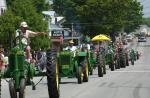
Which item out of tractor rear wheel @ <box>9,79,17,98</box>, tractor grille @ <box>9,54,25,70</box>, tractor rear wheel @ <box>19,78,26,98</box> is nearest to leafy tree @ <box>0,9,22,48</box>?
tractor grille @ <box>9,54,25,70</box>

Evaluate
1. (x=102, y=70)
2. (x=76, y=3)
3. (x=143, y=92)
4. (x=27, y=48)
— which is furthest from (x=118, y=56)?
(x=76, y=3)

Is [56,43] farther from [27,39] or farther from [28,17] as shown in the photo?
[28,17]

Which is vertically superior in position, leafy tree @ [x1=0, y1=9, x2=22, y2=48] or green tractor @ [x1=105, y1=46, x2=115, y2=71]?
leafy tree @ [x1=0, y1=9, x2=22, y2=48]

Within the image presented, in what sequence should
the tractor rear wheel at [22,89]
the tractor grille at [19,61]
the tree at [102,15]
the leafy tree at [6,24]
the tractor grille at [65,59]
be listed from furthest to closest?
the tree at [102,15] → the leafy tree at [6,24] → the tractor grille at [65,59] → the tractor grille at [19,61] → the tractor rear wheel at [22,89]

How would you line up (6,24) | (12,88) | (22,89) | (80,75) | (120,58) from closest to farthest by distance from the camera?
(22,89) < (12,88) < (80,75) < (120,58) < (6,24)

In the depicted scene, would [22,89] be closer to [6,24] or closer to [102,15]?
[6,24]

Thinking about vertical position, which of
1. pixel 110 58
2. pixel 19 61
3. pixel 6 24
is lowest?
pixel 110 58

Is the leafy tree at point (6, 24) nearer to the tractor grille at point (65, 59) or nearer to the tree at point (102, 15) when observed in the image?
the tractor grille at point (65, 59)

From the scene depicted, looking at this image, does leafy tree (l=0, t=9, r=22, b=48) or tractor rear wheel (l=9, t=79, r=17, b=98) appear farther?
leafy tree (l=0, t=9, r=22, b=48)

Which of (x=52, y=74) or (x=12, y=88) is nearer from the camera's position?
(x=12, y=88)

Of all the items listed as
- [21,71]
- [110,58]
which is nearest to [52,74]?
[21,71]

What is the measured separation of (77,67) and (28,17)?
3880 cm

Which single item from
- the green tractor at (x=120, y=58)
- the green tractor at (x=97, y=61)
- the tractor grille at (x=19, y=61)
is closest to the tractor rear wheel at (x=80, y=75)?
the green tractor at (x=97, y=61)

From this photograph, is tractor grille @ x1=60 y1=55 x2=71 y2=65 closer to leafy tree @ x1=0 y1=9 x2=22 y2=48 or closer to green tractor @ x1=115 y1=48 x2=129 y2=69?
green tractor @ x1=115 y1=48 x2=129 y2=69
